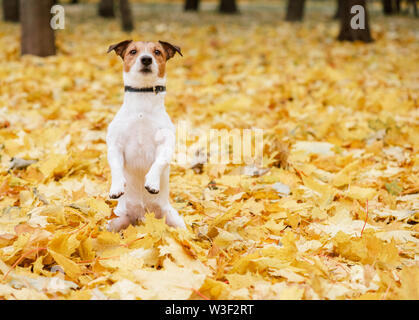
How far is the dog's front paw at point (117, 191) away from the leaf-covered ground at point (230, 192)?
0.66ft

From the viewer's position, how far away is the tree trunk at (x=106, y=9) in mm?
17078

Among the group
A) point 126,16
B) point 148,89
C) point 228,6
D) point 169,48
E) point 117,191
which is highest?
point 228,6

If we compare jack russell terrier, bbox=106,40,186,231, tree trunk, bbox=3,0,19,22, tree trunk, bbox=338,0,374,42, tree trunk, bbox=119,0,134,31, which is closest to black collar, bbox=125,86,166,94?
jack russell terrier, bbox=106,40,186,231

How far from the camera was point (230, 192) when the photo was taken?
3.62 m

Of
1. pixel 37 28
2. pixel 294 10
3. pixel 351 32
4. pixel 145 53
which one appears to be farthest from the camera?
pixel 294 10

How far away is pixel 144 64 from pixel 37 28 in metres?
6.86

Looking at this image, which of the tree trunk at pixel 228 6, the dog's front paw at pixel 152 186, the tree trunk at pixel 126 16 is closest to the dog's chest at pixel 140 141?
the dog's front paw at pixel 152 186

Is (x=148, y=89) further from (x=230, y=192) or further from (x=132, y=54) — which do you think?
(x=230, y=192)

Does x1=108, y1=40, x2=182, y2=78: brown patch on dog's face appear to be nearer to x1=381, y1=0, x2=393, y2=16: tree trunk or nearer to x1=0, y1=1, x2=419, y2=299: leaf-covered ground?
x1=0, y1=1, x2=419, y2=299: leaf-covered ground

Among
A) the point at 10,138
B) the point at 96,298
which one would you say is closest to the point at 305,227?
the point at 96,298

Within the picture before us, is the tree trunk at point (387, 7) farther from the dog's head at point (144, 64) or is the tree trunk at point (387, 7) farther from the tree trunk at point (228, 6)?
the dog's head at point (144, 64)

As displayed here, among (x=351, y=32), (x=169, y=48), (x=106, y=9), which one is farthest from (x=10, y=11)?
(x=169, y=48)
